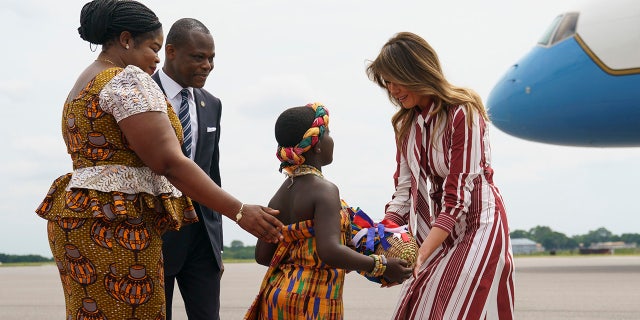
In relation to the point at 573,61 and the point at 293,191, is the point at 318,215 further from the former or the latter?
the point at 573,61

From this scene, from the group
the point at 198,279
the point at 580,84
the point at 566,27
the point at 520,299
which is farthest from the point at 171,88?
the point at 566,27

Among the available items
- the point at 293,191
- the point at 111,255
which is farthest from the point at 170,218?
the point at 293,191

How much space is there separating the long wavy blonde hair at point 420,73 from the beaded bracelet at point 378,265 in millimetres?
638

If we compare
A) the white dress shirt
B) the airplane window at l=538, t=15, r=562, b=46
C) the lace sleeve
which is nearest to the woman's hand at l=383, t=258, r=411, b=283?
the lace sleeve

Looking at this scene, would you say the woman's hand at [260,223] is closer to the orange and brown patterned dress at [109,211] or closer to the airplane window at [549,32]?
the orange and brown patterned dress at [109,211]

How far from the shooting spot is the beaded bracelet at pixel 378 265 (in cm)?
301

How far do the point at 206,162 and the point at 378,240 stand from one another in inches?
46.3

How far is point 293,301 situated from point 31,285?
1260cm

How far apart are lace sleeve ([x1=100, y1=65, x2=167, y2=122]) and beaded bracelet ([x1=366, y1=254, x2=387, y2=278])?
855mm

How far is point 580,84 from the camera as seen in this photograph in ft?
49.0

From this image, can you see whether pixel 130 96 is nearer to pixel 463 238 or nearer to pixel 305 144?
pixel 305 144

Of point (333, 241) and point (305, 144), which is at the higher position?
point (305, 144)

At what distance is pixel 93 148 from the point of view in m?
2.71

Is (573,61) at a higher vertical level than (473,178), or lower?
higher
